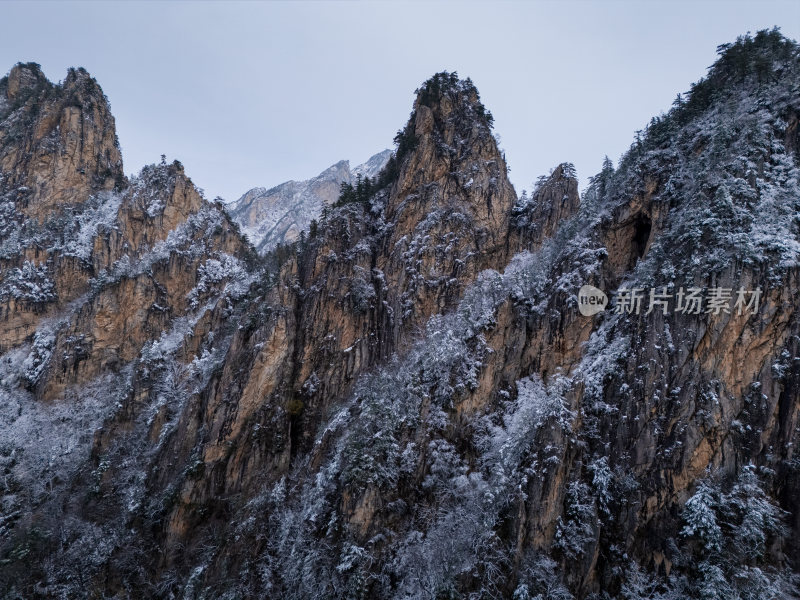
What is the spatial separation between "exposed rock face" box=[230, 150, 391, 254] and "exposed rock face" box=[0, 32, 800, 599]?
54.8 m

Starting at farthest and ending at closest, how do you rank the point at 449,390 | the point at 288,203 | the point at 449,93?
the point at 288,203
the point at 449,93
the point at 449,390

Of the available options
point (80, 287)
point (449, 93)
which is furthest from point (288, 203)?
point (449, 93)

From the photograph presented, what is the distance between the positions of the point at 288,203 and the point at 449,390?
94034 mm

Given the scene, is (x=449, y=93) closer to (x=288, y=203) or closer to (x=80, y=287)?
(x=80, y=287)

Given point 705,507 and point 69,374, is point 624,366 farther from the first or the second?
point 69,374

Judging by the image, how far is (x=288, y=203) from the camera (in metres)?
114

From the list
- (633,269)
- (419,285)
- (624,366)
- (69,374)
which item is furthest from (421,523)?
(69,374)

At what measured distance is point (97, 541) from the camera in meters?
30.4

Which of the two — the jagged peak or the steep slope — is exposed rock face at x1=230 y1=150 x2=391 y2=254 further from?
the jagged peak

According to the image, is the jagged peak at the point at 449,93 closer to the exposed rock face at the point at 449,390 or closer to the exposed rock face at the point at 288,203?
the exposed rock face at the point at 449,390

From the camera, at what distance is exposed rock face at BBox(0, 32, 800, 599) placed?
22188 mm

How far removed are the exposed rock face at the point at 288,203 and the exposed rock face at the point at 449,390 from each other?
180 feet

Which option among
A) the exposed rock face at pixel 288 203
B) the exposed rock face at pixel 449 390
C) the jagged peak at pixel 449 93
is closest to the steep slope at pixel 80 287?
the exposed rock face at pixel 449 390

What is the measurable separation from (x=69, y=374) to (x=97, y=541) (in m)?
15.2
